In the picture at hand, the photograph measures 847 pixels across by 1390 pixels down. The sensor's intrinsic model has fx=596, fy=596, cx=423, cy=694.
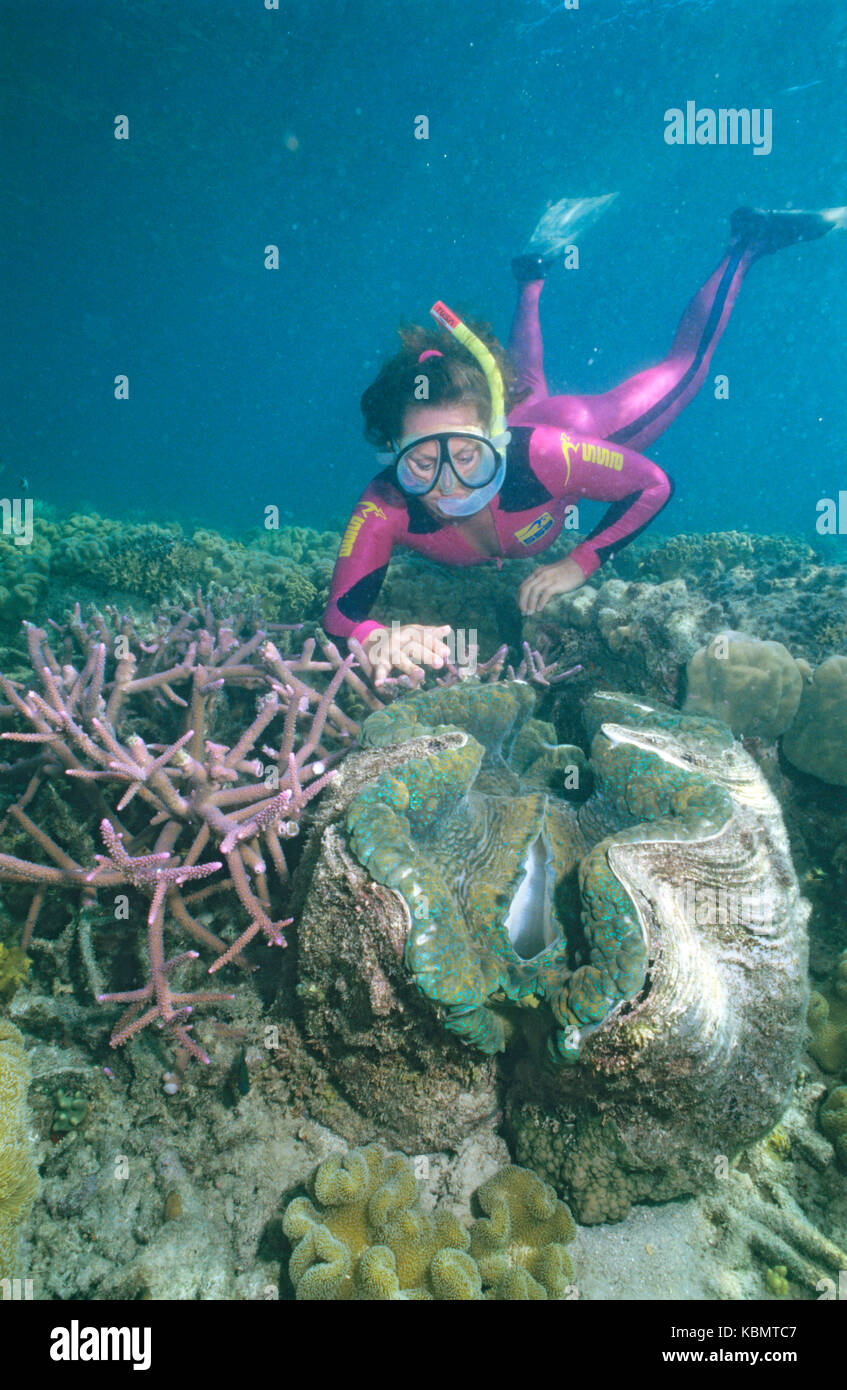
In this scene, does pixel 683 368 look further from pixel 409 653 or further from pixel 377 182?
pixel 377 182

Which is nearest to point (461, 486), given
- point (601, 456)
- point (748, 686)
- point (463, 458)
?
point (463, 458)

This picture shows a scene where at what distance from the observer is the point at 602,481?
4410mm

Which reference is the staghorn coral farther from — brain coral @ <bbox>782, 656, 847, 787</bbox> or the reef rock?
brain coral @ <bbox>782, 656, 847, 787</bbox>

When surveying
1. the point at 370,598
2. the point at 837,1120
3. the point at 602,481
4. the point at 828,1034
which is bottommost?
the point at 837,1120

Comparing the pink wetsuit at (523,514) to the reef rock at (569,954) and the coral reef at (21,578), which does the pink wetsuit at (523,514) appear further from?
the coral reef at (21,578)

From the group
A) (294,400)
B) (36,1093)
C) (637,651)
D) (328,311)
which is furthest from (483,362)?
(294,400)

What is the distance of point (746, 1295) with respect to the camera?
6.43 feet

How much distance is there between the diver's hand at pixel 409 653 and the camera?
2.99m

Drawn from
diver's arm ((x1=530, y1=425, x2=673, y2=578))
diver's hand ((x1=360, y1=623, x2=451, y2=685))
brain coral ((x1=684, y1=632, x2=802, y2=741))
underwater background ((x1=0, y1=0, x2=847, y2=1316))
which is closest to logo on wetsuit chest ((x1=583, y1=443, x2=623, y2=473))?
diver's arm ((x1=530, y1=425, x2=673, y2=578))

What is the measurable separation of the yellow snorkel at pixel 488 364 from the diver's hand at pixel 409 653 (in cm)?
152

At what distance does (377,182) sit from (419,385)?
41961mm

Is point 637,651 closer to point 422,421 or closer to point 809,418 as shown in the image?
point 422,421

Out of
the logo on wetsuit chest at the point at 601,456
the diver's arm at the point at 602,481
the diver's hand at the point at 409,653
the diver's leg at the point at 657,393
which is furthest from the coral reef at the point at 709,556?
the diver's hand at the point at 409,653

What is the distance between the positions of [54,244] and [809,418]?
118902mm
